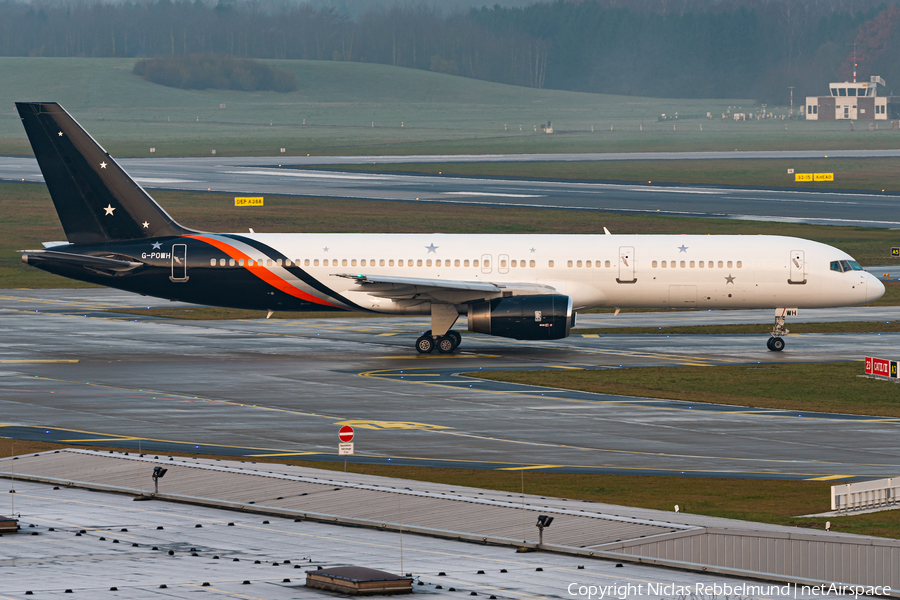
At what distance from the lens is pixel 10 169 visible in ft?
510

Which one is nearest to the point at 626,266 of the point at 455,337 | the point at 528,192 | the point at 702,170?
the point at 455,337

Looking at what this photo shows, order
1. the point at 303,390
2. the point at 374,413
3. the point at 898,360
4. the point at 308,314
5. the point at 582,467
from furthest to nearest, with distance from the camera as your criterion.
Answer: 1. the point at 308,314
2. the point at 898,360
3. the point at 303,390
4. the point at 374,413
5. the point at 582,467

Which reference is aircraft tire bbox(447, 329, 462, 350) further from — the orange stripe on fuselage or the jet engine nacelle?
the orange stripe on fuselage

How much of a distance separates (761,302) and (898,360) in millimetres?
6865

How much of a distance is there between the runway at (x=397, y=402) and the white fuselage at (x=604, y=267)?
2436mm

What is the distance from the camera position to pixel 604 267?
57.0 m

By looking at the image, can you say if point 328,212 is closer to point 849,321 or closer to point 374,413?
point 849,321

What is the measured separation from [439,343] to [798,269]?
53.5 ft

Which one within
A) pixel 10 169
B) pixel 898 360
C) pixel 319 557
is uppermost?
pixel 10 169

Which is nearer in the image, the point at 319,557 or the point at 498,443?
the point at 319,557

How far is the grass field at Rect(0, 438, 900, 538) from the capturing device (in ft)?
93.0

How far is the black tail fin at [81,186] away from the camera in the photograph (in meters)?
56.8

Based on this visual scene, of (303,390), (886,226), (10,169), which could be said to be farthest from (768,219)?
(10,169)

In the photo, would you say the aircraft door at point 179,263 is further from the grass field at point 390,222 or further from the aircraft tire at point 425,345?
the grass field at point 390,222
